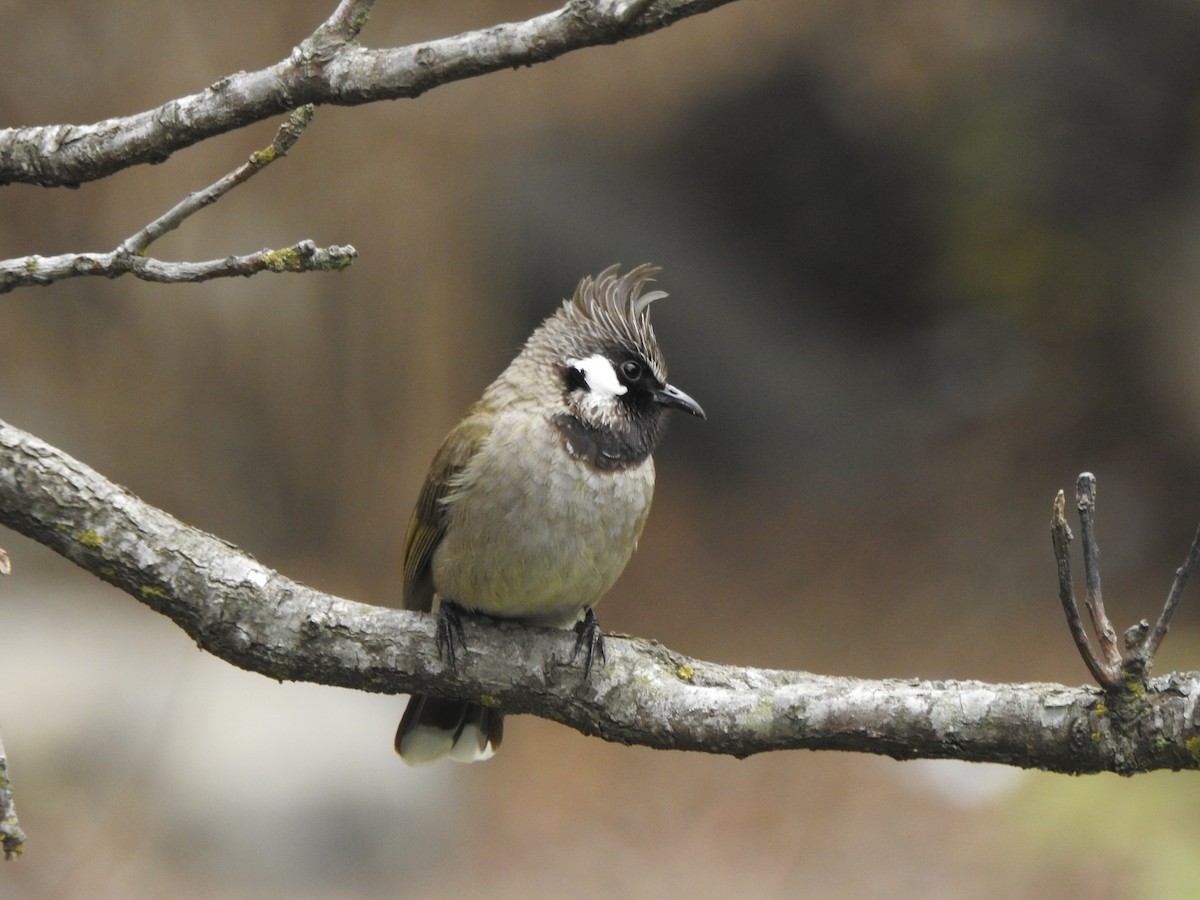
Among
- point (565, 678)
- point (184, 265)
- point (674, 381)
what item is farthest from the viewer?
point (674, 381)

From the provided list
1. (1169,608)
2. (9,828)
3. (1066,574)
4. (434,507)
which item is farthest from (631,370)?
(9,828)

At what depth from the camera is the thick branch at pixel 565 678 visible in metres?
2.44

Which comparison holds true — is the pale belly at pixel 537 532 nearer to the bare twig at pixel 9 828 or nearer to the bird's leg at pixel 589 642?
the bird's leg at pixel 589 642

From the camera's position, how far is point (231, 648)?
292 centimetres

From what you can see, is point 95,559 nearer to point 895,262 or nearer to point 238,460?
point 238,460

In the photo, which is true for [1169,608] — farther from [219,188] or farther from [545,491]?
[219,188]

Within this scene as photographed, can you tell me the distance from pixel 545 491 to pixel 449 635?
47 cm

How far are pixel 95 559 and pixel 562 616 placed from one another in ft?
3.92

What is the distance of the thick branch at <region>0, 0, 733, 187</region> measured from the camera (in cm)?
241

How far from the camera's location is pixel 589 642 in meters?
3.09

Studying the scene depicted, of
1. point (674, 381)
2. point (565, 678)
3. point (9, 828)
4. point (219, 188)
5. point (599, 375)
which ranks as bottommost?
point (9, 828)

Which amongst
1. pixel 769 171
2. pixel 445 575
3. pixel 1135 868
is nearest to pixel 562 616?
pixel 445 575

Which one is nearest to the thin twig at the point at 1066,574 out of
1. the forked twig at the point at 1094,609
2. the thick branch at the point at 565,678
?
the forked twig at the point at 1094,609

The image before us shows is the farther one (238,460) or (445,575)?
(238,460)
